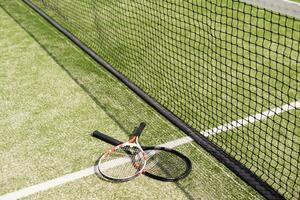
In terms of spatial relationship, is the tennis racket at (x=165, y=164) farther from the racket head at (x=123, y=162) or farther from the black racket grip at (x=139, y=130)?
the black racket grip at (x=139, y=130)

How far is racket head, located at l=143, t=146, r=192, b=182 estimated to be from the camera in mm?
4629

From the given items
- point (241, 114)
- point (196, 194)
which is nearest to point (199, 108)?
point (241, 114)

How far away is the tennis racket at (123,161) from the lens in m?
4.67

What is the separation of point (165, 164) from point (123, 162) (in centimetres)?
48

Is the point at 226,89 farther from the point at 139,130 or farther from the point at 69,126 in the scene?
the point at 69,126

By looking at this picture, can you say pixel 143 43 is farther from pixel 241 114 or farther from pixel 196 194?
pixel 196 194

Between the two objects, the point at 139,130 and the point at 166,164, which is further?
the point at 139,130

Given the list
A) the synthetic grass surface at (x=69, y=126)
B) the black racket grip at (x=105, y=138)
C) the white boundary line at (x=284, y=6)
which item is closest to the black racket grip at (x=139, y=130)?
the synthetic grass surface at (x=69, y=126)

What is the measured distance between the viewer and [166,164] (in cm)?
482

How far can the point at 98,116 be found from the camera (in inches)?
234

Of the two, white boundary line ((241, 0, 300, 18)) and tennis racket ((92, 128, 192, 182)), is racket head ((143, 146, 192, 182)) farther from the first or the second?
white boundary line ((241, 0, 300, 18))

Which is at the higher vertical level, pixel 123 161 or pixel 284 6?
pixel 284 6

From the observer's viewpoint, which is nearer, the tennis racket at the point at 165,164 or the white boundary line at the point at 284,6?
the white boundary line at the point at 284,6

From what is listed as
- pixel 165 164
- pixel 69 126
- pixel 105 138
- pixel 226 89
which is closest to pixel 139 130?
pixel 105 138
